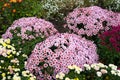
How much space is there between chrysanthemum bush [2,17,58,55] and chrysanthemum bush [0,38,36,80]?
0.53m

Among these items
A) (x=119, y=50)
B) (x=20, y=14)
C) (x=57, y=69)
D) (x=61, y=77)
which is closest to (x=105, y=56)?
(x=119, y=50)

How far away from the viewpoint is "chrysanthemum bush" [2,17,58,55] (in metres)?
7.28

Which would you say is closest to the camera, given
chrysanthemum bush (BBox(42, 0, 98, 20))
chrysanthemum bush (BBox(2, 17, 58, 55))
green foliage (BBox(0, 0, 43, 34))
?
chrysanthemum bush (BBox(2, 17, 58, 55))

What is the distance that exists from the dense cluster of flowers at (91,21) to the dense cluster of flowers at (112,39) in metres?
0.58

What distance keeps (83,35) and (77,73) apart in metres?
2.36

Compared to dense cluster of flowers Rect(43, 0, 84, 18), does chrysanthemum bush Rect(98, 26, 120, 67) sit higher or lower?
higher

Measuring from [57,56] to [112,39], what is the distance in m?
1.13

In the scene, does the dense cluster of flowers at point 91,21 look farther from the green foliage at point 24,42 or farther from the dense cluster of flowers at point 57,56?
the green foliage at point 24,42

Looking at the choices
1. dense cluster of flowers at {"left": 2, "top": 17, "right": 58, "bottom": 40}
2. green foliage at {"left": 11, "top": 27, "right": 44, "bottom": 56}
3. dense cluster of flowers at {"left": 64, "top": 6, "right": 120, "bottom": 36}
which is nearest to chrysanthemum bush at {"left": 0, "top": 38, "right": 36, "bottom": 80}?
green foliage at {"left": 11, "top": 27, "right": 44, "bottom": 56}

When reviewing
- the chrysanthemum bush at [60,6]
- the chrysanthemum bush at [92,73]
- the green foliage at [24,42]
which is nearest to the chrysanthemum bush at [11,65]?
the green foliage at [24,42]

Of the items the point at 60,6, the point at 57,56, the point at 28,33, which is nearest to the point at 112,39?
the point at 57,56

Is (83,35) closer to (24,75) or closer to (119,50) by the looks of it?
(119,50)

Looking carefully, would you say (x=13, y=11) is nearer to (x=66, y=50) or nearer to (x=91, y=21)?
(x=91, y=21)

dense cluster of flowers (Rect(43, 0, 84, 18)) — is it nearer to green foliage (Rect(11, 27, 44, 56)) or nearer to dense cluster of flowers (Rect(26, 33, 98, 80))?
green foliage (Rect(11, 27, 44, 56))
